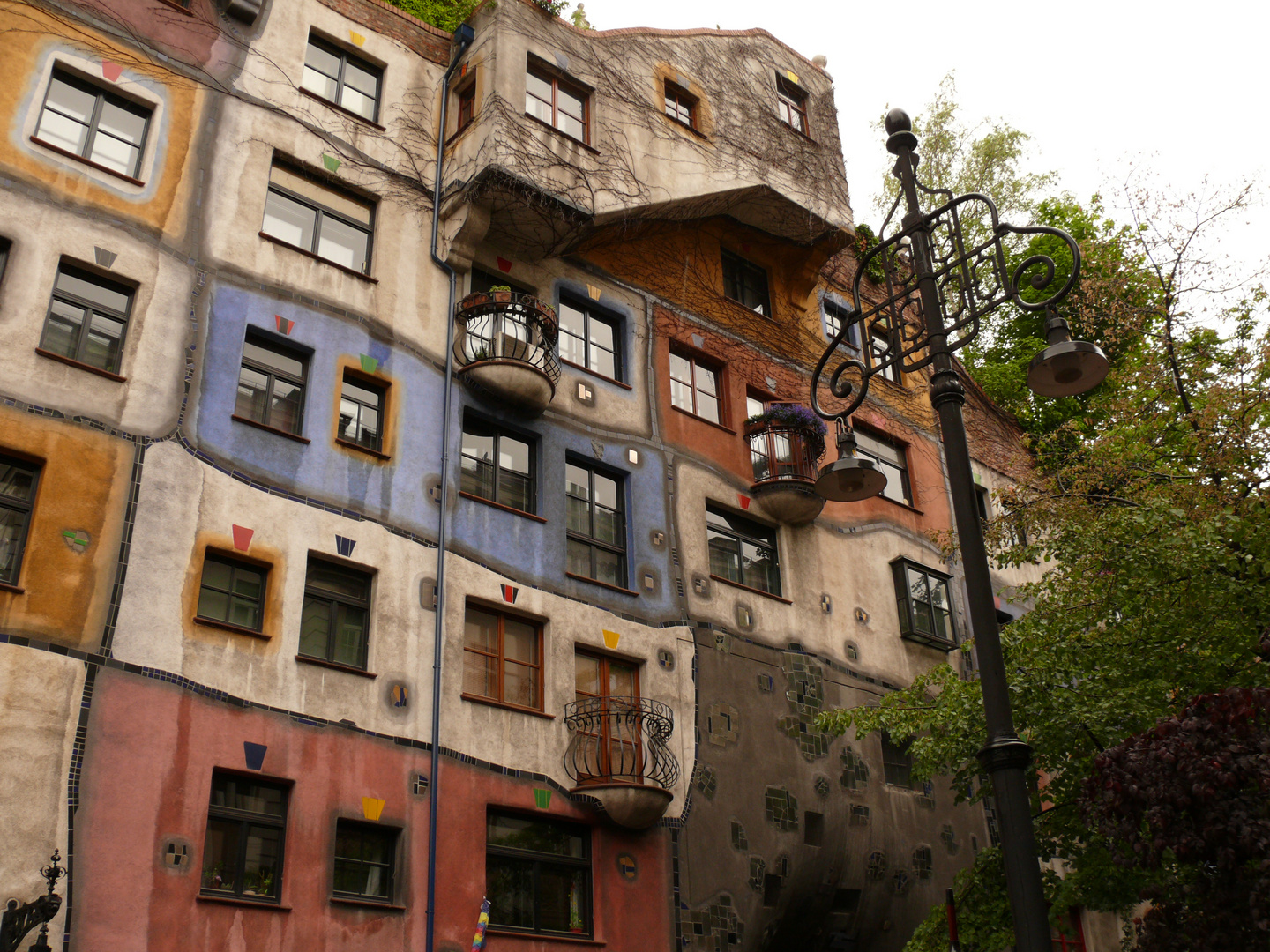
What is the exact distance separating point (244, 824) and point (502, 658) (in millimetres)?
3633

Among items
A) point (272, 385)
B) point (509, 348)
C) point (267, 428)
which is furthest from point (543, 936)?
point (509, 348)

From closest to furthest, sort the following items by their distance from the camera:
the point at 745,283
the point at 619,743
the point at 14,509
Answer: the point at 14,509, the point at 619,743, the point at 745,283

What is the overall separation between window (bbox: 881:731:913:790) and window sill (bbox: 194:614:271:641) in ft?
31.7

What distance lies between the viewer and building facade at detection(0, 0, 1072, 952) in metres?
10.9

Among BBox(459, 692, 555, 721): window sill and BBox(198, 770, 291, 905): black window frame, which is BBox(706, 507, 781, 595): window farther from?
BBox(198, 770, 291, 905): black window frame

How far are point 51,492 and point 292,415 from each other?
301 cm

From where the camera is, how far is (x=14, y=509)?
10875 mm

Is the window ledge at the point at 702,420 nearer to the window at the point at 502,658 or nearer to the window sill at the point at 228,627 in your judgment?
the window at the point at 502,658

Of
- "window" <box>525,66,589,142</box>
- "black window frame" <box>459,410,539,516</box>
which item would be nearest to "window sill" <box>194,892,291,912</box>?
"black window frame" <box>459,410,539,516</box>

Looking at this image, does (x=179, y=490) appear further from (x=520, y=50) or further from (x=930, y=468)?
(x=930, y=468)

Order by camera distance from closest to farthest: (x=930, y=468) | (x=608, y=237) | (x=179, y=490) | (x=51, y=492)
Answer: (x=51, y=492), (x=179, y=490), (x=608, y=237), (x=930, y=468)


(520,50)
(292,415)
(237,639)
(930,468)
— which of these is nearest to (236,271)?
(292,415)

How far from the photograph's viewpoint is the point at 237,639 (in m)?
11.6

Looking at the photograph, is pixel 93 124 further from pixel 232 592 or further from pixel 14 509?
pixel 232 592
